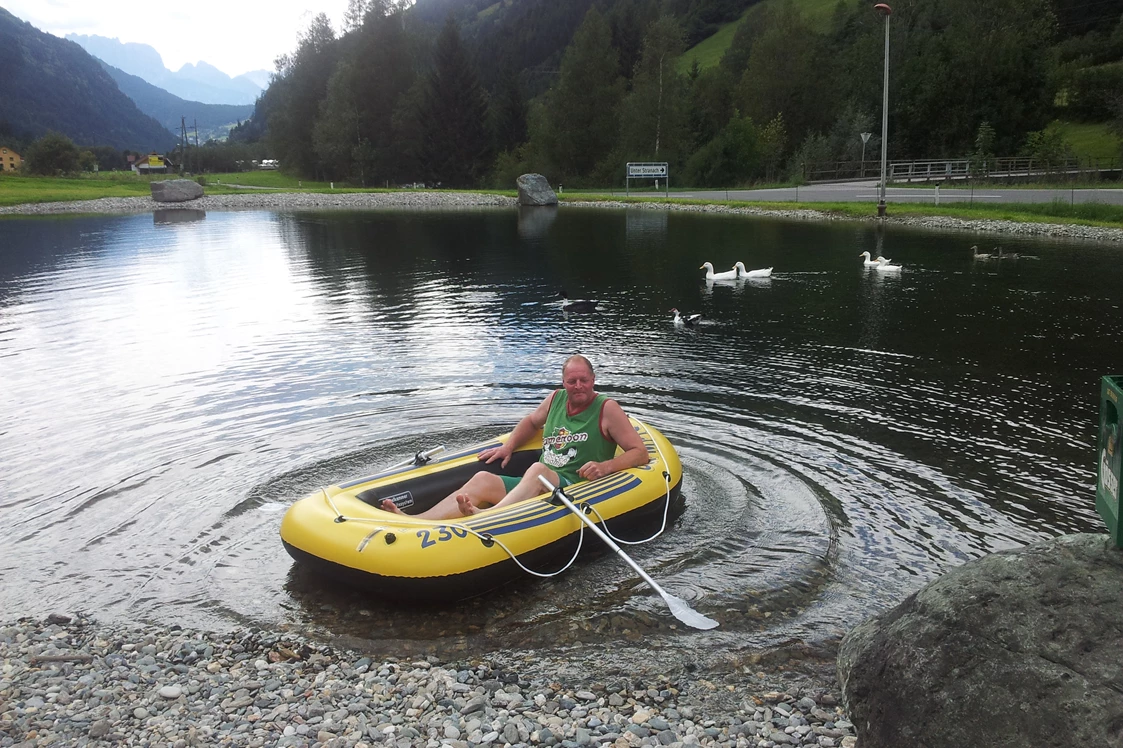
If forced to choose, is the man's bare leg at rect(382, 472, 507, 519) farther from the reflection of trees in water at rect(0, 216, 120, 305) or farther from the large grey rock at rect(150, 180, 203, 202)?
the large grey rock at rect(150, 180, 203, 202)

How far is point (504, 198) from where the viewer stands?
61875 millimetres

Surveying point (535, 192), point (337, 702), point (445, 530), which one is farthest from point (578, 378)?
point (535, 192)

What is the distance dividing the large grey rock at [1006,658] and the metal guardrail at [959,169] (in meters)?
45.1

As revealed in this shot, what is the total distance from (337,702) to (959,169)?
56.5 metres

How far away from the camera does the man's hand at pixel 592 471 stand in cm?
780

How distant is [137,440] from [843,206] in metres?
35.2

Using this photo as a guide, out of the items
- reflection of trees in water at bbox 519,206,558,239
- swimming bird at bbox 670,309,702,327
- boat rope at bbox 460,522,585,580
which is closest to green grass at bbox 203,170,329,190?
reflection of trees in water at bbox 519,206,558,239

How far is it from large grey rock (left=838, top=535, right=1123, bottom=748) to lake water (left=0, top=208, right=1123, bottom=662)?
199 cm

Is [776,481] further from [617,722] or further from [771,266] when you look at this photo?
[771,266]

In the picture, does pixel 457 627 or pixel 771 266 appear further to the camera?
pixel 771 266

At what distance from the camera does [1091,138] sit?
182 ft

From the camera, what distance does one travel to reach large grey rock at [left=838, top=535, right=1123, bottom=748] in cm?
343

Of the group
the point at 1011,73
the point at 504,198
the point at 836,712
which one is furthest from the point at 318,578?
the point at 1011,73

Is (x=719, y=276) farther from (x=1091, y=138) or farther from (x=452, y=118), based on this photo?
(x=452, y=118)
